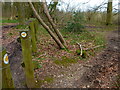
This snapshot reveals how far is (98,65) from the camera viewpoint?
450cm

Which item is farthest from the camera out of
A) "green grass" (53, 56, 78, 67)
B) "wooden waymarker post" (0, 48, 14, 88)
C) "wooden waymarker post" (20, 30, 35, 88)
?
"green grass" (53, 56, 78, 67)

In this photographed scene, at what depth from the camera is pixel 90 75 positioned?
12.6 feet

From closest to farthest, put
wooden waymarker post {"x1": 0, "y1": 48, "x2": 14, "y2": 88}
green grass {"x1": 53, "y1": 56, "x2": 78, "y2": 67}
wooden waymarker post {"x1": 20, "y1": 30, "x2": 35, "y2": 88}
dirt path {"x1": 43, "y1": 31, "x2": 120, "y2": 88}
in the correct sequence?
wooden waymarker post {"x1": 0, "y1": 48, "x2": 14, "y2": 88}, wooden waymarker post {"x1": 20, "y1": 30, "x2": 35, "y2": 88}, dirt path {"x1": 43, "y1": 31, "x2": 120, "y2": 88}, green grass {"x1": 53, "y1": 56, "x2": 78, "y2": 67}

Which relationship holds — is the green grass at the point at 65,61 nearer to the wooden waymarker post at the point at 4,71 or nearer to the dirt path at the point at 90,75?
the dirt path at the point at 90,75

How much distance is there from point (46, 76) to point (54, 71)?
1.28ft

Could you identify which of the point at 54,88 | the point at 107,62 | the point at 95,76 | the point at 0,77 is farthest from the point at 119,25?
the point at 0,77

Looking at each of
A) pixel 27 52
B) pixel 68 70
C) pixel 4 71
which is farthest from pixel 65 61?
pixel 4 71

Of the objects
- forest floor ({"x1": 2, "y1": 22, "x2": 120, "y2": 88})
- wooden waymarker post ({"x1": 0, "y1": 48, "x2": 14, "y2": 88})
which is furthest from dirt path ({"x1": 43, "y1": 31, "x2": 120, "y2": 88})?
wooden waymarker post ({"x1": 0, "y1": 48, "x2": 14, "y2": 88})

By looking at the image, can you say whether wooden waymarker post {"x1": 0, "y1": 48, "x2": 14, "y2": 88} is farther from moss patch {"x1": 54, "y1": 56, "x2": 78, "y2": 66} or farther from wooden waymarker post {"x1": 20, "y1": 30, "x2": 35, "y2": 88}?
moss patch {"x1": 54, "y1": 56, "x2": 78, "y2": 66}

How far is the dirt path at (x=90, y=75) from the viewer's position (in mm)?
3417

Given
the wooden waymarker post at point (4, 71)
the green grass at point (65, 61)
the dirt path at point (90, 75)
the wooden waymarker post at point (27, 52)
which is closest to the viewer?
the wooden waymarker post at point (4, 71)

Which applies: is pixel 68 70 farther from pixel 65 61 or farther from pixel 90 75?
pixel 90 75

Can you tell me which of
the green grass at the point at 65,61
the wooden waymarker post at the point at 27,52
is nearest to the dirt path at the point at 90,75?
the green grass at the point at 65,61

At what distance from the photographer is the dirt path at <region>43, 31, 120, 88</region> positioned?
135 inches
